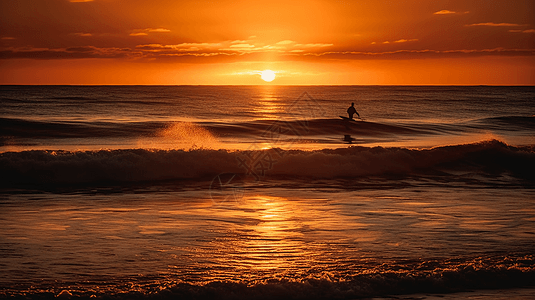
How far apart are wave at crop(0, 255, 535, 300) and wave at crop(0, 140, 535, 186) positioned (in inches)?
415

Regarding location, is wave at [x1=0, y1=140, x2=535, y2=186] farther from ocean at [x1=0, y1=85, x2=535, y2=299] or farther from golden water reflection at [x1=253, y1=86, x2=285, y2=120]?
golden water reflection at [x1=253, y1=86, x2=285, y2=120]

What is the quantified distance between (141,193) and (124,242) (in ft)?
19.0

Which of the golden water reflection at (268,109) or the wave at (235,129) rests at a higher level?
the golden water reflection at (268,109)

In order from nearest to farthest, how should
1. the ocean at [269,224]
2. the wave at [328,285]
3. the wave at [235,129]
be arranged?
1. the wave at [328,285]
2. the ocean at [269,224]
3. the wave at [235,129]

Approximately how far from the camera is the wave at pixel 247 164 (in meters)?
17.5

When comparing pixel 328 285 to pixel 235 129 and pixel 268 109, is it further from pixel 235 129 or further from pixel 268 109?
pixel 268 109

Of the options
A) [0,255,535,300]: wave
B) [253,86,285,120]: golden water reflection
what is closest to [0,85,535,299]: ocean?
[0,255,535,300]: wave

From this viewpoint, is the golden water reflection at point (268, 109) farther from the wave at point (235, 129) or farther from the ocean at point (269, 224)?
the ocean at point (269, 224)

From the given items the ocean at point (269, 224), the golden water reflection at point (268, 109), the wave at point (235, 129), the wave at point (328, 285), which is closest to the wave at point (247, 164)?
the ocean at point (269, 224)

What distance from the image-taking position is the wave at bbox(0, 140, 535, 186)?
17.5 meters

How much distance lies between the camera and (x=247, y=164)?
20.0 metres

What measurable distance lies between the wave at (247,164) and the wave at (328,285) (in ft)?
34.6

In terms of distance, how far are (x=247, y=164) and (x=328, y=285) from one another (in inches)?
528

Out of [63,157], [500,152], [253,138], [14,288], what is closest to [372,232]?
[14,288]
